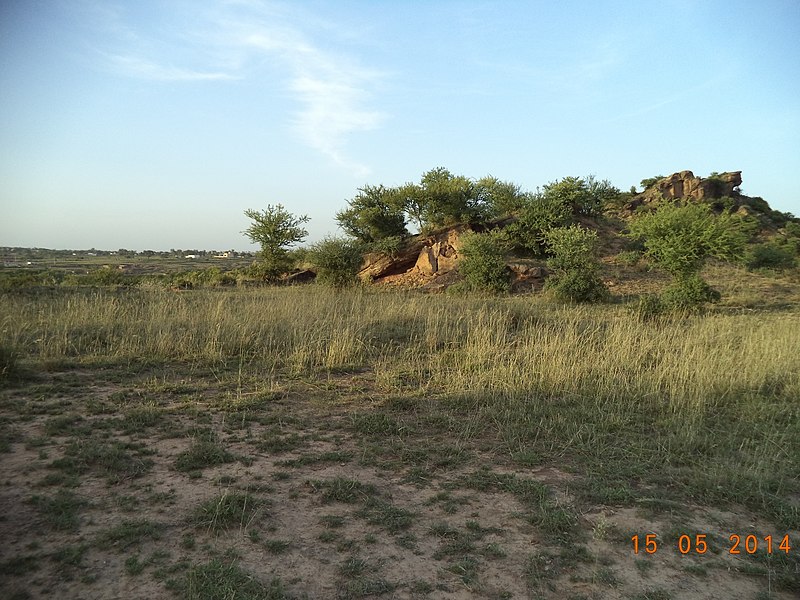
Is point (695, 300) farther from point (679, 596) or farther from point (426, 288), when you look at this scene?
point (679, 596)

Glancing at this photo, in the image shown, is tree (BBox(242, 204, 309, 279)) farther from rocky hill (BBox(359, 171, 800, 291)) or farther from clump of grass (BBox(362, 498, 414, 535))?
clump of grass (BBox(362, 498, 414, 535))

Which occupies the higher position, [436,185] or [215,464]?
[436,185]

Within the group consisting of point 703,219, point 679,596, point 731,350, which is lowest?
point 679,596

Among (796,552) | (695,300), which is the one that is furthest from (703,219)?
(796,552)

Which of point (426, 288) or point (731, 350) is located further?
point (426, 288)

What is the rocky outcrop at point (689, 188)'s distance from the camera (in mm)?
41969

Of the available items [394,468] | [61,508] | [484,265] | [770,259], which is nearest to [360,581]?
[394,468]

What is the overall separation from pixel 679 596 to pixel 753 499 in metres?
1.53

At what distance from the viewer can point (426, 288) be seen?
2131 centimetres

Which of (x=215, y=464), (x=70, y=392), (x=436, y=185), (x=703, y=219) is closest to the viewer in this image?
(x=215, y=464)

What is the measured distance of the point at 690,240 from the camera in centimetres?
1565

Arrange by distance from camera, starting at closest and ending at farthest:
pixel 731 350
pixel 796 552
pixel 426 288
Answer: pixel 796 552, pixel 731 350, pixel 426 288

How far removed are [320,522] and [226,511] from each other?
66 cm

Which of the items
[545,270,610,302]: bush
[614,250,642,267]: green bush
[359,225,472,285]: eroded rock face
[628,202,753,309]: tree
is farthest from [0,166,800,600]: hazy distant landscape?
[614,250,642,267]: green bush
